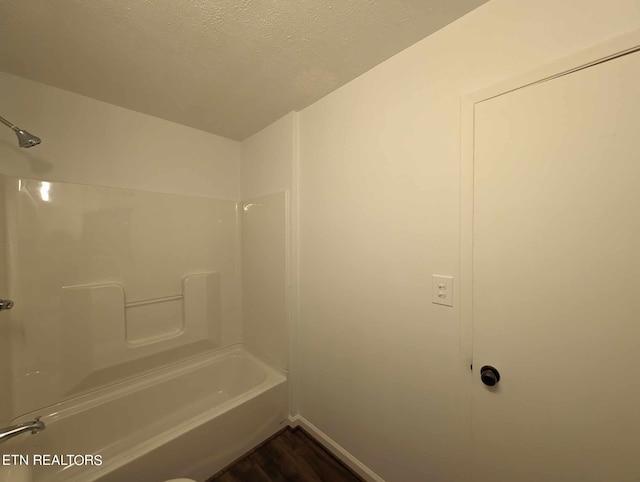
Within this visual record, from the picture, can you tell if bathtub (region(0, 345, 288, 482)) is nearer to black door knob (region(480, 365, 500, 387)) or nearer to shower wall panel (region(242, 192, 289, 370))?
shower wall panel (region(242, 192, 289, 370))

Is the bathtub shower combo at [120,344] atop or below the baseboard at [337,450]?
atop

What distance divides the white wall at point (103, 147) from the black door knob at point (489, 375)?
2.25 metres

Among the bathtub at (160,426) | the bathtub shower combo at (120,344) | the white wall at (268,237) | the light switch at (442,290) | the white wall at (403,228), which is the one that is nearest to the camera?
the white wall at (403,228)

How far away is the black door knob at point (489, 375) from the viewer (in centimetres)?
88

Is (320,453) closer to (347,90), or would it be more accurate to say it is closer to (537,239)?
(537,239)

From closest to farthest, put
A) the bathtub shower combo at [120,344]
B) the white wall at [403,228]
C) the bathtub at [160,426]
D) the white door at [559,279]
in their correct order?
the white door at [559,279] < the white wall at [403,228] < the bathtub at [160,426] < the bathtub shower combo at [120,344]

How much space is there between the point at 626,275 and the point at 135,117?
8.96ft

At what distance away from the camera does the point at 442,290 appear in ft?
3.34

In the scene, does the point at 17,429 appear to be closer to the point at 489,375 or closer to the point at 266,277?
the point at 266,277

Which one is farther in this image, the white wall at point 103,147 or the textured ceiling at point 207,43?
the white wall at point 103,147

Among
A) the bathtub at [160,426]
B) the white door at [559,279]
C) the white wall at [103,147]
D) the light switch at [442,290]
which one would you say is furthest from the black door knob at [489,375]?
the white wall at [103,147]

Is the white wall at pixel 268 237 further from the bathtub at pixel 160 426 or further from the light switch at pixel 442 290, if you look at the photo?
the light switch at pixel 442 290

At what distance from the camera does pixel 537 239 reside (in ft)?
2.62

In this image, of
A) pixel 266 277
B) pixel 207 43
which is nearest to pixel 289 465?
pixel 266 277
